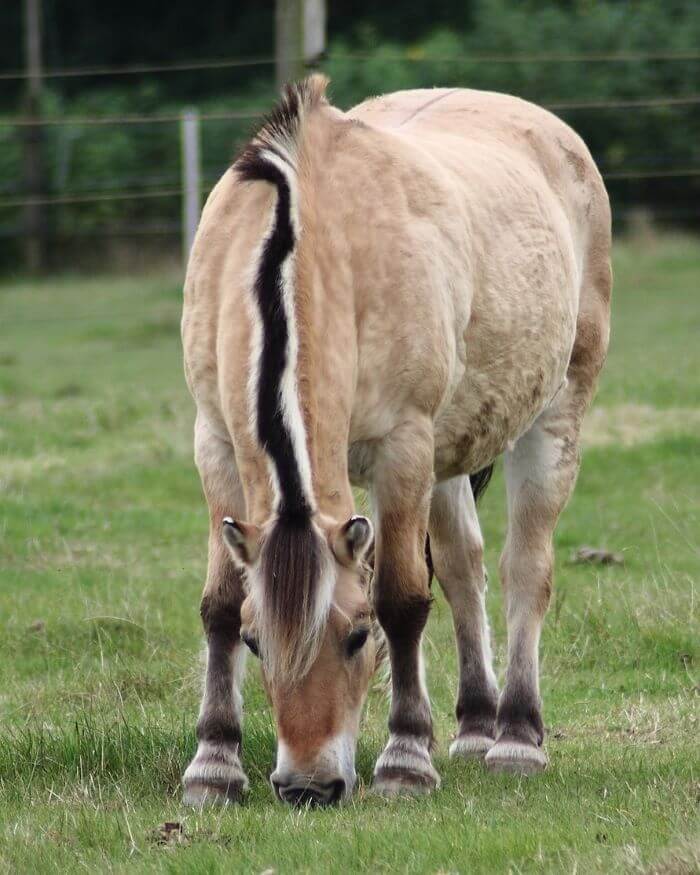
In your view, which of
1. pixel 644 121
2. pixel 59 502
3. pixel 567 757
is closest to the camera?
pixel 567 757

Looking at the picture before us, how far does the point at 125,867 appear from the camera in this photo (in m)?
3.51

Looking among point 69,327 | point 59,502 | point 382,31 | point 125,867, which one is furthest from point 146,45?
point 125,867

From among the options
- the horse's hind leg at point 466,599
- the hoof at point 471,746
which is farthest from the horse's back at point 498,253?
the hoof at point 471,746

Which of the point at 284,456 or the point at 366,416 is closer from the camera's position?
the point at 284,456

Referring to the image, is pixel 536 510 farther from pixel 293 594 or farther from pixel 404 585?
pixel 293 594

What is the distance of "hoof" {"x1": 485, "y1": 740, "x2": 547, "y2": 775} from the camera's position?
4668 millimetres

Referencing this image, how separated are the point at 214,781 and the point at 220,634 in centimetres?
41

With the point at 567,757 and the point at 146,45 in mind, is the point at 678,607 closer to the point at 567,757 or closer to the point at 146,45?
the point at 567,757

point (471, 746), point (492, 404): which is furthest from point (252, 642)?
point (471, 746)

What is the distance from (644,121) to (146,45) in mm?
15061

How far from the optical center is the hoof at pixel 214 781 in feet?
13.7

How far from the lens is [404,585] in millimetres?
4316

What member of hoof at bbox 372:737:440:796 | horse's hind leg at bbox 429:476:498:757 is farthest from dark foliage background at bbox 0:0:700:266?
hoof at bbox 372:737:440:796

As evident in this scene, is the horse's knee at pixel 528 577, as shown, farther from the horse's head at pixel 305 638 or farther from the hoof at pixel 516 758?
the horse's head at pixel 305 638
